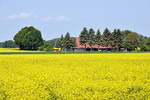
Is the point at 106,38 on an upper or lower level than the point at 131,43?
A: upper

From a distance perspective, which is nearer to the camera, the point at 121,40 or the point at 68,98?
the point at 68,98

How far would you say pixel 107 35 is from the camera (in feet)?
299

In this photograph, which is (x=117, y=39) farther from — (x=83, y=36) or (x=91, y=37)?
(x=83, y=36)

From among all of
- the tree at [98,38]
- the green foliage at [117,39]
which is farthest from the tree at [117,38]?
the tree at [98,38]

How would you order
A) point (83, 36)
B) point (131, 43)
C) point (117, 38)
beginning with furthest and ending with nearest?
point (131, 43) → point (117, 38) → point (83, 36)

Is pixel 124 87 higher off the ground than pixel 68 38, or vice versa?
pixel 68 38

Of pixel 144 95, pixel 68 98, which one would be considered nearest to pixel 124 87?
pixel 144 95

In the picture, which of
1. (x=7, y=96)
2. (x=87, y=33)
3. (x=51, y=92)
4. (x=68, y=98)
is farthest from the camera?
(x=87, y=33)

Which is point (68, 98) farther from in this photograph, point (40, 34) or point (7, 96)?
point (40, 34)

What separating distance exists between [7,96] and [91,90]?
3726 millimetres

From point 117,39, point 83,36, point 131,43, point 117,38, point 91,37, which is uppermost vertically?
point 83,36

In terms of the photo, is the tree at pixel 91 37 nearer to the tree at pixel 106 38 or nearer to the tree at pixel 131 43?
the tree at pixel 106 38

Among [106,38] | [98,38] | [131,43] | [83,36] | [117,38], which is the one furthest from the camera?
[131,43]

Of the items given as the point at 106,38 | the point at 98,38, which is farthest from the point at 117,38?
the point at 98,38
